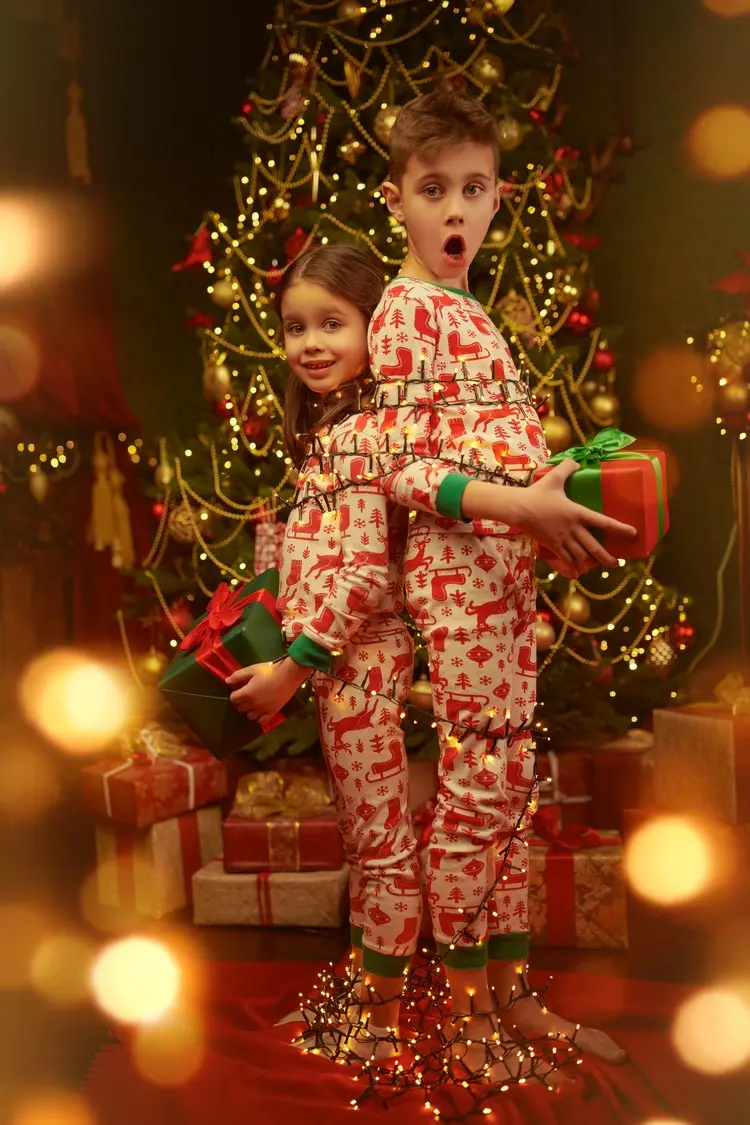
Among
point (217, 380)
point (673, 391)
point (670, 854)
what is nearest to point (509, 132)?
point (217, 380)

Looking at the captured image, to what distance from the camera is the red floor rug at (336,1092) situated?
63.7 inches

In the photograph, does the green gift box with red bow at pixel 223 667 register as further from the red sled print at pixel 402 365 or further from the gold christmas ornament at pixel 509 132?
the gold christmas ornament at pixel 509 132

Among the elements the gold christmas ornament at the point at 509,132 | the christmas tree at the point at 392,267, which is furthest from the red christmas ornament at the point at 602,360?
the gold christmas ornament at the point at 509,132

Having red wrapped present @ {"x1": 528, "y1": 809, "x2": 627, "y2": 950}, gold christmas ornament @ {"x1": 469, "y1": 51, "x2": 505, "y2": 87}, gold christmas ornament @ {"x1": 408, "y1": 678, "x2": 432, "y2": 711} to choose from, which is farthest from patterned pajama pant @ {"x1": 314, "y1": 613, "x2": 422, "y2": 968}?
gold christmas ornament @ {"x1": 469, "y1": 51, "x2": 505, "y2": 87}

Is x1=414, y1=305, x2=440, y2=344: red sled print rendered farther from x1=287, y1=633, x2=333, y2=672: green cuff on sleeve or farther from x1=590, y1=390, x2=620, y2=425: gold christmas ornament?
x1=590, y1=390, x2=620, y2=425: gold christmas ornament

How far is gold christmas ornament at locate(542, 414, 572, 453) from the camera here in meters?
2.89

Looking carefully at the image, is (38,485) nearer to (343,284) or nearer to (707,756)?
(343,284)

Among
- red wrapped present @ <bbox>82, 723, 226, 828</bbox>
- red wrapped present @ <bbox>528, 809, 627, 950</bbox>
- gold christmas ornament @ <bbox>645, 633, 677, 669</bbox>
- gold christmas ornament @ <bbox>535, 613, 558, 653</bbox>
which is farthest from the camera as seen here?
gold christmas ornament @ <bbox>645, 633, 677, 669</bbox>

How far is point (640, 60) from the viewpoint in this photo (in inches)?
148

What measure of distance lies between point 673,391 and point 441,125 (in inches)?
94.4

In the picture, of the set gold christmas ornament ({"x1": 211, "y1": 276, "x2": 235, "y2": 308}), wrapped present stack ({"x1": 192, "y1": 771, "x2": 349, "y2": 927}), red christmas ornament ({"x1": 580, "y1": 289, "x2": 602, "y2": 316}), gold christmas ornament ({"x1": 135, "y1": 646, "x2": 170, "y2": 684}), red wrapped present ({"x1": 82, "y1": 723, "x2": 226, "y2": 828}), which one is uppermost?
gold christmas ornament ({"x1": 211, "y1": 276, "x2": 235, "y2": 308})

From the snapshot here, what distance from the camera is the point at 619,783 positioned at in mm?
3020

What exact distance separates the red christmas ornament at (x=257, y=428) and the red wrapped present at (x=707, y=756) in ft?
4.92

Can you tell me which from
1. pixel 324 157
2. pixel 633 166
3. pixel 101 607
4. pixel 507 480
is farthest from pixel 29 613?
pixel 633 166
